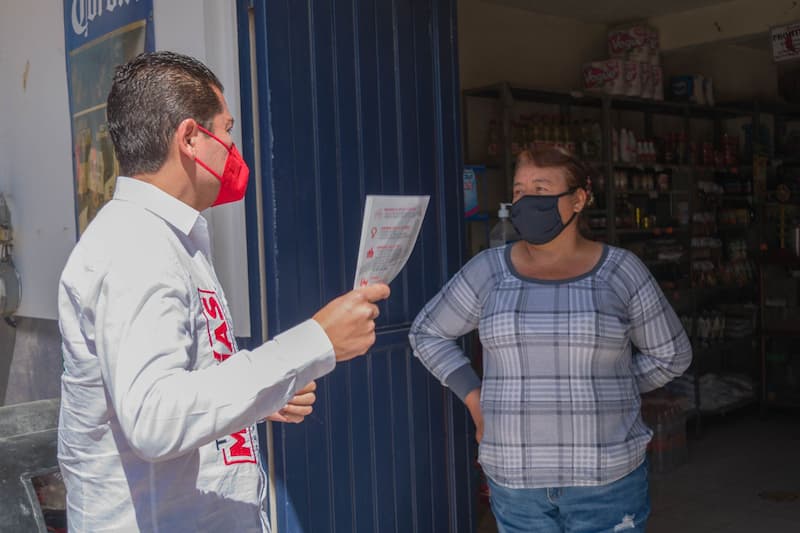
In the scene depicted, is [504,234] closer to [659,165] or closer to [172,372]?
[659,165]

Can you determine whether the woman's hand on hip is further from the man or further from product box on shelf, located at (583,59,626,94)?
product box on shelf, located at (583,59,626,94)

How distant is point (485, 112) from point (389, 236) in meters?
4.16

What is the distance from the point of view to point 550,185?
2.47m

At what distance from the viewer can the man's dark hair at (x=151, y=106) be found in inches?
59.1

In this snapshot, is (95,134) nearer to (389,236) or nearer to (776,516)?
(389,236)

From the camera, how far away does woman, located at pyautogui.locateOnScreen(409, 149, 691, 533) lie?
221 cm

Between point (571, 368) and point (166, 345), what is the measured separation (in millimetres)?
→ 1265

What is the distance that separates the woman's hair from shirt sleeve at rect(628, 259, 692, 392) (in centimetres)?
29

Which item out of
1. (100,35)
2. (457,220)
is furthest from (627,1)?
(100,35)

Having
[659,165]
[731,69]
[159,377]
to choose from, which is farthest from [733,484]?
[159,377]

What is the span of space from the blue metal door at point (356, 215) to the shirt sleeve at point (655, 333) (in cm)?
94

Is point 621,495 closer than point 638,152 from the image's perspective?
Yes

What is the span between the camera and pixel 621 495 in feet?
7.29

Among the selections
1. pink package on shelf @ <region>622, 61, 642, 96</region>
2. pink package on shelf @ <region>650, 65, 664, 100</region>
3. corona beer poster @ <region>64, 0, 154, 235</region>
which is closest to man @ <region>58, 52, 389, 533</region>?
corona beer poster @ <region>64, 0, 154, 235</region>
